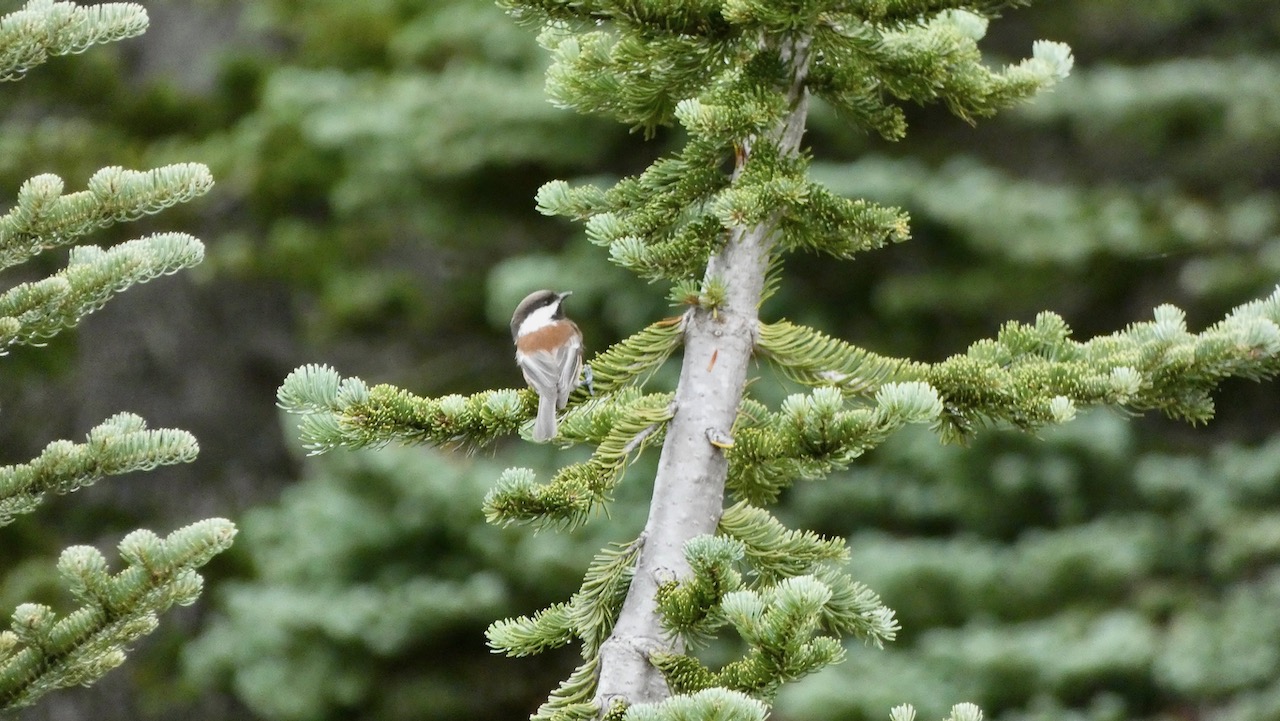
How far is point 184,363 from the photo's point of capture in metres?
10.8

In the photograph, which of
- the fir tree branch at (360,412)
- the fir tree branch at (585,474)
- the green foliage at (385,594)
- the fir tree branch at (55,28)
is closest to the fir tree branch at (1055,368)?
the fir tree branch at (585,474)

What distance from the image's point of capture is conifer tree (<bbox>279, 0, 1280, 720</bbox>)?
2291 millimetres

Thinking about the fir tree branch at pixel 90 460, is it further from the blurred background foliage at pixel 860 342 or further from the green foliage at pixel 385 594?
the blurred background foliage at pixel 860 342

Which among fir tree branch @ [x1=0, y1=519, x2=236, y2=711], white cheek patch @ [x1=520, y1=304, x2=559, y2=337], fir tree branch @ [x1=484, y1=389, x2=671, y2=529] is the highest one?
white cheek patch @ [x1=520, y1=304, x2=559, y2=337]

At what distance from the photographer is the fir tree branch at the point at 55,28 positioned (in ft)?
8.80

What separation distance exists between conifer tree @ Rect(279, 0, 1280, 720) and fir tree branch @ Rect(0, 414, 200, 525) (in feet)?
1.82

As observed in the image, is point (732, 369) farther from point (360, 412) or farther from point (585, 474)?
point (360, 412)

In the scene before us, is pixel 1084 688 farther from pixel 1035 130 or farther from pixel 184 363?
pixel 184 363

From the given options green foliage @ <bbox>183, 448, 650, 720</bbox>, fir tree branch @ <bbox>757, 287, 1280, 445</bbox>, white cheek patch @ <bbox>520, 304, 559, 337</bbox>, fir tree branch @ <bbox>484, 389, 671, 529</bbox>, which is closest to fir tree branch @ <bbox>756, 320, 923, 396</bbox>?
fir tree branch @ <bbox>757, 287, 1280, 445</bbox>

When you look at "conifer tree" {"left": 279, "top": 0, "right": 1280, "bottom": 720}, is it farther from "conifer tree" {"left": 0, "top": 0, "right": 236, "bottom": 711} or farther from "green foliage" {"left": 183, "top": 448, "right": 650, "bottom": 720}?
"green foliage" {"left": 183, "top": 448, "right": 650, "bottom": 720}

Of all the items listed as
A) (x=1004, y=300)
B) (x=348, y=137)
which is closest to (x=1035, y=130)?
(x=1004, y=300)

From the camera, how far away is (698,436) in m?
2.42

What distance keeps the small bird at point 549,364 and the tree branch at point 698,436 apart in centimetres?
33

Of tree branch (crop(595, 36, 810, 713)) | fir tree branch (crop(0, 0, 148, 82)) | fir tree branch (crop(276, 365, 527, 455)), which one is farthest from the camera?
fir tree branch (crop(0, 0, 148, 82))
